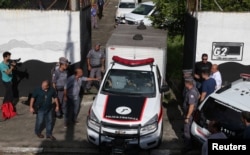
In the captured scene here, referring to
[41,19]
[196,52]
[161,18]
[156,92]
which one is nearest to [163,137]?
[156,92]

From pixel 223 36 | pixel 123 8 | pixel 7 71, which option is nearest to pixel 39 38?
pixel 7 71

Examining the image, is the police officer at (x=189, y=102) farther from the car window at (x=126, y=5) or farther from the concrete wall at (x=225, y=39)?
the car window at (x=126, y=5)

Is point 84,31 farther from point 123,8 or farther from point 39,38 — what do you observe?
point 123,8

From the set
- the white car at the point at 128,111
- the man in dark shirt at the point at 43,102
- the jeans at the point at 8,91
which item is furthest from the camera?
the jeans at the point at 8,91

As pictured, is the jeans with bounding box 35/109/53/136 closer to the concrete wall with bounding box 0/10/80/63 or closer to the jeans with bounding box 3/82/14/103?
the jeans with bounding box 3/82/14/103

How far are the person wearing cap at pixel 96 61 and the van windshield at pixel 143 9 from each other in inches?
470

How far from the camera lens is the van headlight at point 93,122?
9461 mm

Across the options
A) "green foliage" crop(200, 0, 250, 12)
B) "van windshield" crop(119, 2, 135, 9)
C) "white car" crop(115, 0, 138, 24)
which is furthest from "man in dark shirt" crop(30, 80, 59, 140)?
"van windshield" crop(119, 2, 135, 9)

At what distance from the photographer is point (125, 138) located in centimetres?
936

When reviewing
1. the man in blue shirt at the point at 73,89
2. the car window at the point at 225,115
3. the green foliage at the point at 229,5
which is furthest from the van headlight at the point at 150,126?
the green foliage at the point at 229,5

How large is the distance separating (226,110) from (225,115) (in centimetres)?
10

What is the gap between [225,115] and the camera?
27.7ft

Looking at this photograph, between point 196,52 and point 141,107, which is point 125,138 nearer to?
point 141,107

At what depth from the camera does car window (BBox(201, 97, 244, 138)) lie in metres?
8.08
